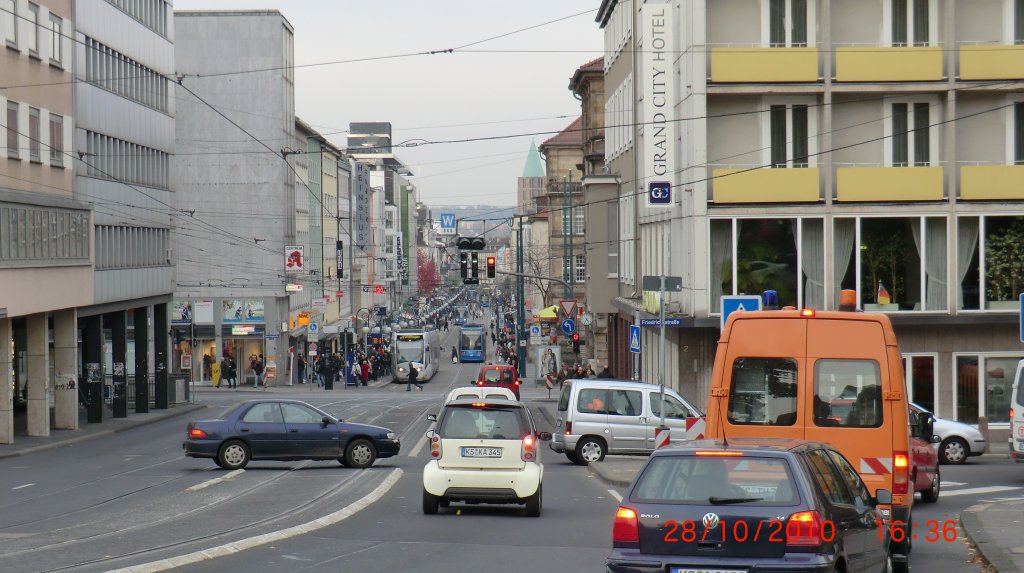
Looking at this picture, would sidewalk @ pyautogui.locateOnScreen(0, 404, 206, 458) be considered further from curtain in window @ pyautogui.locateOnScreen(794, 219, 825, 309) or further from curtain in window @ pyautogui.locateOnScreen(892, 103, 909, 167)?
curtain in window @ pyautogui.locateOnScreen(892, 103, 909, 167)

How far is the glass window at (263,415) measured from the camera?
26.4 meters

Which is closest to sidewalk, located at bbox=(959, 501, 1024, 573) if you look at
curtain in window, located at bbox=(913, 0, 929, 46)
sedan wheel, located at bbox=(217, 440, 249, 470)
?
sedan wheel, located at bbox=(217, 440, 249, 470)

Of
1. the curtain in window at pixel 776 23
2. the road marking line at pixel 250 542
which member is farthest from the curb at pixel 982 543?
the curtain in window at pixel 776 23

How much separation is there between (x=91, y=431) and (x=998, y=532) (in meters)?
34.0

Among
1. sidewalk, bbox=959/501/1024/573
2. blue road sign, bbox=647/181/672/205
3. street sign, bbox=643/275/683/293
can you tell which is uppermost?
blue road sign, bbox=647/181/672/205

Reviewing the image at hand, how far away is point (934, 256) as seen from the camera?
118 ft

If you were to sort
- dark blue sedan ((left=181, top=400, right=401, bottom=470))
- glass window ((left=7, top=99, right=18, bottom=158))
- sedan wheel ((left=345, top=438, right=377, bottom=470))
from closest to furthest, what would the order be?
dark blue sedan ((left=181, top=400, right=401, bottom=470))
sedan wheel ((left=345, top=438, right=377, bottom=470))
glass window ((left=7, top=99, right=18, bottom=158))

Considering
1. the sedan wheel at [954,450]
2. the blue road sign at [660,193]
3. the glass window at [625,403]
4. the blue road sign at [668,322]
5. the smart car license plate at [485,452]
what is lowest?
the sedan wheel at [954,450]

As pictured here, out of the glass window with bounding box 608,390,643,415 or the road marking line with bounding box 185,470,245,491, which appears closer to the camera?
the road marking line with bounding box 185,470,245,491

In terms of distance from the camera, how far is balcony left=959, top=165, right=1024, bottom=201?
35125 mm

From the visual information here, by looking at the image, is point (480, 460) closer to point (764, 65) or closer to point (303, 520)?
point (303, 520)

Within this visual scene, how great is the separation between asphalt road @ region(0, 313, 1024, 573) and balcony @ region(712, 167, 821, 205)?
8.27 meters

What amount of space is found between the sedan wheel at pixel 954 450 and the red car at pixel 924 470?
846 centimetres

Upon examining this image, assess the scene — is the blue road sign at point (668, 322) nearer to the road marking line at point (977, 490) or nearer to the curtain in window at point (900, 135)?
the curtain in window at point (900, 135)
